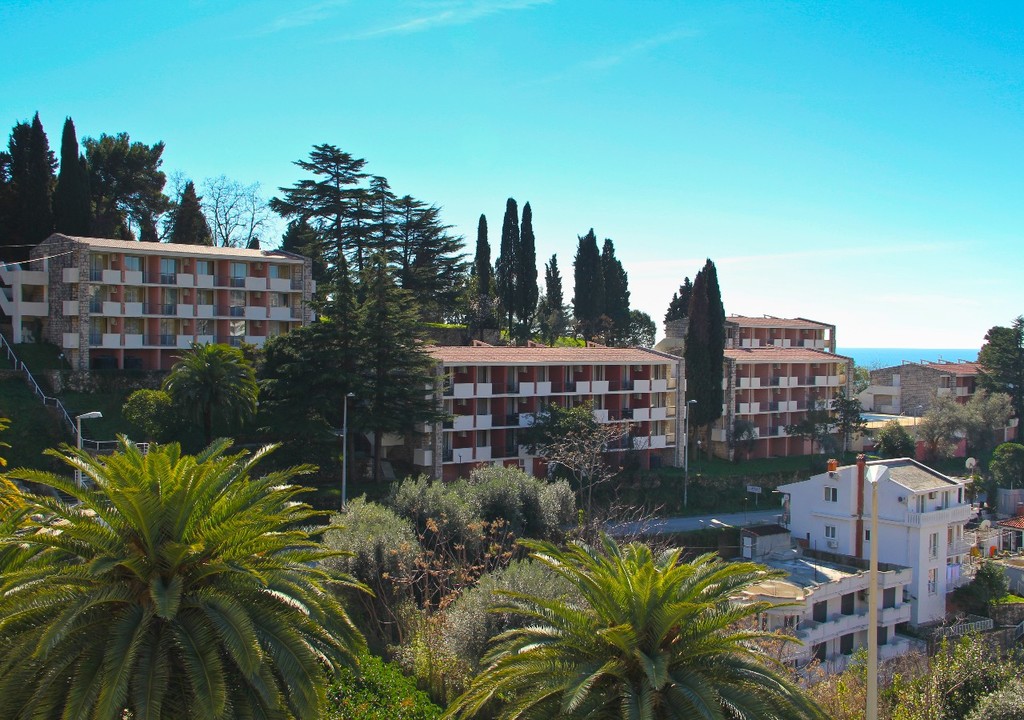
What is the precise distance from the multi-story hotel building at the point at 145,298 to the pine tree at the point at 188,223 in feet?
38.9

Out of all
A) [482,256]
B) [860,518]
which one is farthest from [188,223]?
[860,518]

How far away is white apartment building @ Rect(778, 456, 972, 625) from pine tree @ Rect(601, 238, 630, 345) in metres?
32.9

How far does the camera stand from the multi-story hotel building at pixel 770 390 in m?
64.6

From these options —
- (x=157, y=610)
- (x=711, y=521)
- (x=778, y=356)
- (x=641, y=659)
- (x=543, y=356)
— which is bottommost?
(x=711, y=521)

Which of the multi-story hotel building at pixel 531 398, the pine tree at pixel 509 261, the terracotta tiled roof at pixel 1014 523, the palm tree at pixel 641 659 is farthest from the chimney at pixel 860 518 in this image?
the palm tree at pixel 641 659

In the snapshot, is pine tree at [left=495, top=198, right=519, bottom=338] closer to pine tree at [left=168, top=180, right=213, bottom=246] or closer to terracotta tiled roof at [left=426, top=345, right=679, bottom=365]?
terracotta tiled roof at [left=426, top=345, right=679, bottom=365]

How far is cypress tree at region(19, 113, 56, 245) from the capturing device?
57.1m

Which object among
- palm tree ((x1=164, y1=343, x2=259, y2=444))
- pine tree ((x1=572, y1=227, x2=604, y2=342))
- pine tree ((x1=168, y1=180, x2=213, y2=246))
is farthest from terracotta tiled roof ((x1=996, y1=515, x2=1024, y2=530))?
pine tree ((x1=168, y1=180, x2=213, y2=246))

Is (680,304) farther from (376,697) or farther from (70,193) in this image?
(376,697)

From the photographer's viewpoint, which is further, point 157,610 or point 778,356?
point 778,356

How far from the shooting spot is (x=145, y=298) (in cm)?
5331

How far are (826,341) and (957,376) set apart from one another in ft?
39.9

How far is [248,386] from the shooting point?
126 ft

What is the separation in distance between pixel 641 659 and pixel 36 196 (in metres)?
57.2
